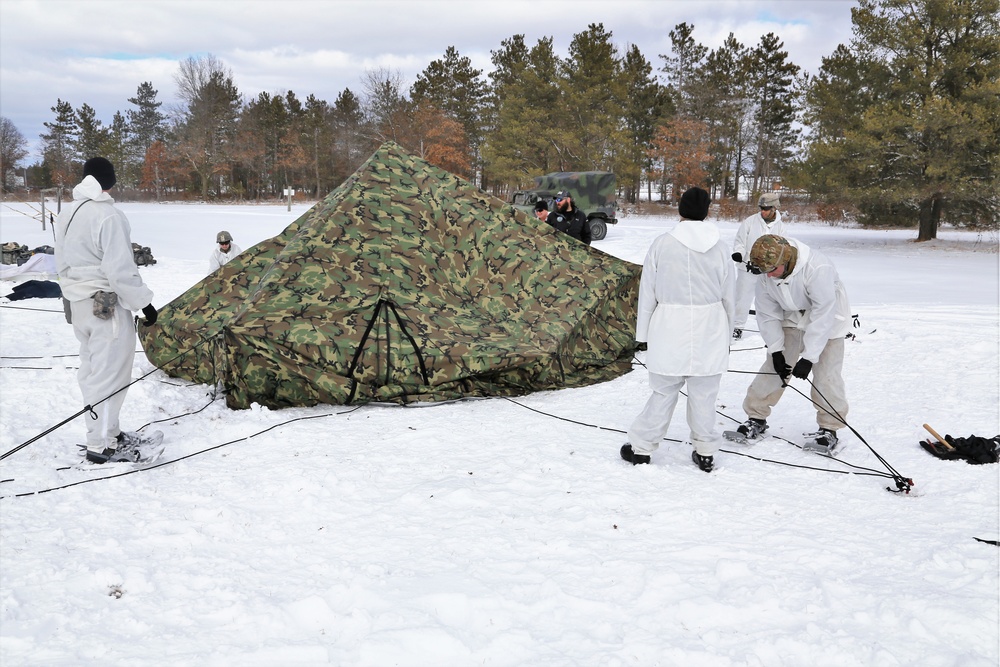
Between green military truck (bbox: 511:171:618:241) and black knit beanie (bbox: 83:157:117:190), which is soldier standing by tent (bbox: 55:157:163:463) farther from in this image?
green military truck (bbox: 511:171:618:241)

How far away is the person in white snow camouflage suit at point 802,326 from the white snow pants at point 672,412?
0.59 meters

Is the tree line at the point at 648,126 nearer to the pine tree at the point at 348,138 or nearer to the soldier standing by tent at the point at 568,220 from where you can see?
the pine tree at the point at 348,138

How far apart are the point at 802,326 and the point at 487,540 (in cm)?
255

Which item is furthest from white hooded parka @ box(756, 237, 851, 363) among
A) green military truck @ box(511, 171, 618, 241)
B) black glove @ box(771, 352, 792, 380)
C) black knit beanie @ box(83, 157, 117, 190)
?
green military truck @ box(511, 171, 618, 241)

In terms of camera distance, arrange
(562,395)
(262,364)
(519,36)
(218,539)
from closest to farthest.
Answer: (218,539), (262,364), (562,395), (519,36)

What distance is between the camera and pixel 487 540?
3.33 metres

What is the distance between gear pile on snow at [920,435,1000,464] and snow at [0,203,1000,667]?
0.24ft

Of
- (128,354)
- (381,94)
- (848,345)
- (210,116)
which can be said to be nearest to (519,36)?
(381,94)

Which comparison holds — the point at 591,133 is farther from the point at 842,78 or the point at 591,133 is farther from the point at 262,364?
the point at 262,364

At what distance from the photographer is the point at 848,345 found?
23.8 ft

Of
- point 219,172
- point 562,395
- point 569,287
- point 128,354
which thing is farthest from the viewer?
point 219,172

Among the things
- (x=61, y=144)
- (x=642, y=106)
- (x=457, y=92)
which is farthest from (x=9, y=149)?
(x=642, y=106)

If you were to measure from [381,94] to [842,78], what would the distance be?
31495 millimetres

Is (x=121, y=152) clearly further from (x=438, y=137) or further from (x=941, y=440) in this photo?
(x=941, y=440)
